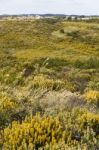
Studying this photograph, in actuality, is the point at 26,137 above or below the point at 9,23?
above

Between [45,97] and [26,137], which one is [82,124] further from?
[45,97]

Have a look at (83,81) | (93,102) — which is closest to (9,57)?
(83,81)

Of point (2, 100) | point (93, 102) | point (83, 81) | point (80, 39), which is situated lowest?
point (80, 39)

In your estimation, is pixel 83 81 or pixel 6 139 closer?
pixel 6 139

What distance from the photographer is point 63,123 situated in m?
6.00

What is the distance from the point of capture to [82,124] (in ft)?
19.3

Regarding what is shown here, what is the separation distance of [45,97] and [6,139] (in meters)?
3.50

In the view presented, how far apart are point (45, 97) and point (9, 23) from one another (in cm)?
6201

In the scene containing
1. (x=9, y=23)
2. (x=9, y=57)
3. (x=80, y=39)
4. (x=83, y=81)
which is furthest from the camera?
(x=9, y=23)

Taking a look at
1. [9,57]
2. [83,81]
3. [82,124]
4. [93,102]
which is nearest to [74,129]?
[82,124]

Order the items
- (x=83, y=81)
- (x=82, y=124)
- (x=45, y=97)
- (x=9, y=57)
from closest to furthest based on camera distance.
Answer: (x=82, y=124) → (x=45, y=97) → (x=83, y=81) → (x=9, y=57)

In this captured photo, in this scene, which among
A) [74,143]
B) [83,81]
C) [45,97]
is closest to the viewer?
[74,143]

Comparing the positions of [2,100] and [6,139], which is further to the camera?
[2,100]

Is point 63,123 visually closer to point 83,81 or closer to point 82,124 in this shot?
point 82,124
